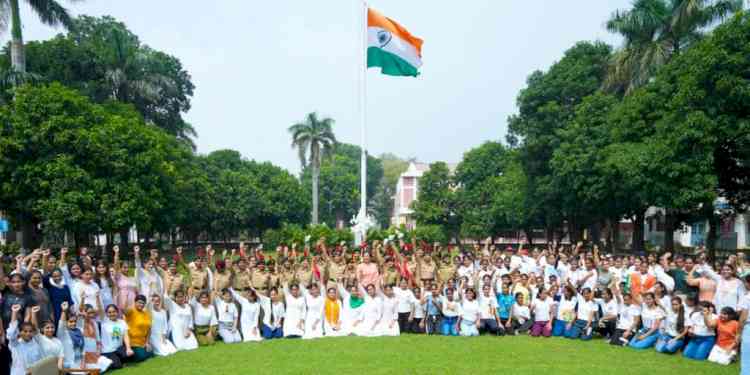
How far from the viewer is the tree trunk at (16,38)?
22.6 m

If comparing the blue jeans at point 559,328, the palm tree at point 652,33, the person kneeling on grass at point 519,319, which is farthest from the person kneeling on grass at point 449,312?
the palm tree at point 652,33

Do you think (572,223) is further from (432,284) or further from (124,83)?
(124,83)

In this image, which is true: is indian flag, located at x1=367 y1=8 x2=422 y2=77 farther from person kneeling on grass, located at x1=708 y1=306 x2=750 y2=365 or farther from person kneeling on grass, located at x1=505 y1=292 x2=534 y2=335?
person kneeling on grass, located at x1=708 y1=306 x2=750 y2=365

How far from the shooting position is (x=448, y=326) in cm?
1172

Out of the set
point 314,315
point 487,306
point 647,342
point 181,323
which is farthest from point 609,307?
point 181,323

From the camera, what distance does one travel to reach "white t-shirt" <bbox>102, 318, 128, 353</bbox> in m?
8.88

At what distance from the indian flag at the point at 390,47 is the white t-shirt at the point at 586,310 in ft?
33.6

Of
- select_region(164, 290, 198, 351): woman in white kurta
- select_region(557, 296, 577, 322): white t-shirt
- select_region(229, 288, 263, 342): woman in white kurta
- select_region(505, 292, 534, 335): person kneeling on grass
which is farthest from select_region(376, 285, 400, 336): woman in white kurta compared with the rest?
select_region(164, 290, 198, 351): woman in white kurta

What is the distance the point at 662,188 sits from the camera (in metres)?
19.1

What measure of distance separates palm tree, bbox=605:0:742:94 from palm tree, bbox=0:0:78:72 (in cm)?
2437

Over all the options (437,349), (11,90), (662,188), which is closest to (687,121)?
(662,188)

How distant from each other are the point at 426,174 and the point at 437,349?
40.7 metres

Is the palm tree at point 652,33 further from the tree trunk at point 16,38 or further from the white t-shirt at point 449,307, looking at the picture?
the tree trunk at point 16,38

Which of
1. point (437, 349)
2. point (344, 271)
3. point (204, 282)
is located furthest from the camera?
point (344, 271)
